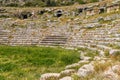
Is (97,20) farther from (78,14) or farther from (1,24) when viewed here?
(1,24)

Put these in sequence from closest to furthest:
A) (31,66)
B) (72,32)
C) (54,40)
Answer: (31,66), (54,40), (72,32)

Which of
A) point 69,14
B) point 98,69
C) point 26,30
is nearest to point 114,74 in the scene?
point 98,69

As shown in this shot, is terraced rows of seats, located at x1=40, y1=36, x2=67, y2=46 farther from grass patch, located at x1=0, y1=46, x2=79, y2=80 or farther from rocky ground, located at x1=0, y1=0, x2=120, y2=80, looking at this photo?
grass patch, located at x1=0, y1=46, x2=79, y2=80

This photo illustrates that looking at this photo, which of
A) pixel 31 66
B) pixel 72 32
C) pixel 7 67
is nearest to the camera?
pixel 7 67

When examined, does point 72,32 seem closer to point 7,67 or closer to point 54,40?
point 54,40

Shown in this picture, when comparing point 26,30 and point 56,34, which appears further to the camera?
point 26,30

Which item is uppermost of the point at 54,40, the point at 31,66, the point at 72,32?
the point at 31,66

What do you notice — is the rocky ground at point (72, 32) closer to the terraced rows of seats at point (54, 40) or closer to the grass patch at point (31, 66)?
the terraced rows of seats at point (54, 40)

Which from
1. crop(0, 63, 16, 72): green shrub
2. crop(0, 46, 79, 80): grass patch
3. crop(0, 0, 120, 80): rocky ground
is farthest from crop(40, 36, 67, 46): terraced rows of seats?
crop(0, 63, 16, 72): green shrub

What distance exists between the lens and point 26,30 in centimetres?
2912

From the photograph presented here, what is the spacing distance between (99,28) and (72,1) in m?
31.6

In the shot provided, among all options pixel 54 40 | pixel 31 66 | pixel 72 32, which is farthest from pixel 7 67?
pixel 72 32

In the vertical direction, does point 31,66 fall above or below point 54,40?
above

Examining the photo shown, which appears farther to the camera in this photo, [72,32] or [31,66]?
[72,32]
